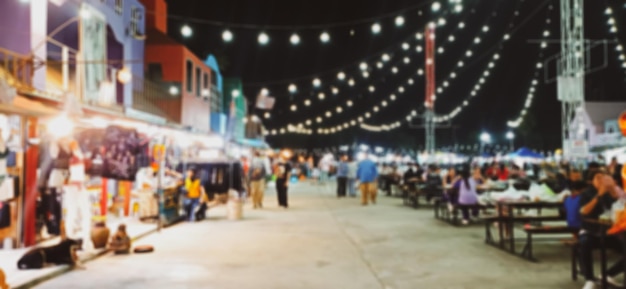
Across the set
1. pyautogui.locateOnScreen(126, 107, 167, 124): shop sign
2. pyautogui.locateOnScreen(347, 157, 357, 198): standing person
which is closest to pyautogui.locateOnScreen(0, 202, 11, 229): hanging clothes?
pyautogui.locateOnScreen(126, 107, 167, 124): shop sign

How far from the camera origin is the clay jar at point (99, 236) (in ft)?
35.6

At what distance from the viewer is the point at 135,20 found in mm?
21156

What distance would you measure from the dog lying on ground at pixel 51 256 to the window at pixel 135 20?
12781mm

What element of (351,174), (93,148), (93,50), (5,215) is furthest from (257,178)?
(5,215)

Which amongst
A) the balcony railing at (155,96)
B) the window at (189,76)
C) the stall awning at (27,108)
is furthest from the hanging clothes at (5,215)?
the window at (189,76)

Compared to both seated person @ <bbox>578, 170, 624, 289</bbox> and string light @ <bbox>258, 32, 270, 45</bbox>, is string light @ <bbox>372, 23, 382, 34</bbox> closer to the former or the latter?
string light @ <bbox>258, 32, 270, 45</bbox>

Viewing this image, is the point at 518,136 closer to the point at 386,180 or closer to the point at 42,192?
the point at 386,180

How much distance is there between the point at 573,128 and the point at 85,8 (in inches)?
707

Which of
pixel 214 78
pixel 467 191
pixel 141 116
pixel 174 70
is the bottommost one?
pixel 467 191

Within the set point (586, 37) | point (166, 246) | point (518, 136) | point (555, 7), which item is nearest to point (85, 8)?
point (166, 246)

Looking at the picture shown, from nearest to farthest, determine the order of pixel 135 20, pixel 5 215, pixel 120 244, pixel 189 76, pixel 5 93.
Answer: pixel 5 93 → pixel 120 244 → pixel 5 215 → pixel 135 20 → pixel 189 76

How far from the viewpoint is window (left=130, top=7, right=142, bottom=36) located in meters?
20.8

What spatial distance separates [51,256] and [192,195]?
788 cm

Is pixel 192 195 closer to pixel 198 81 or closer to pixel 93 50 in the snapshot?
pixel 93 50
